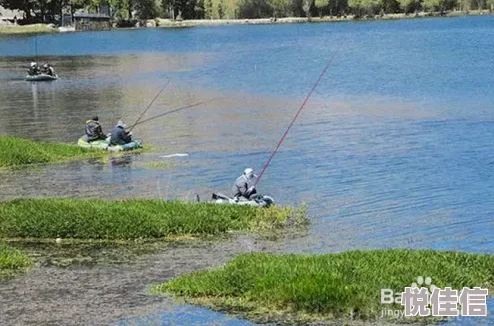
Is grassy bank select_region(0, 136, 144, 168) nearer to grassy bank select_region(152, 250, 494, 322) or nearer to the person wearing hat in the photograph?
the person wearing hat

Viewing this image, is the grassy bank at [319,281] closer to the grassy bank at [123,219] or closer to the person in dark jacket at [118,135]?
the grassy bank at [123,219]

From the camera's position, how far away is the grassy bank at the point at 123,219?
2658cm

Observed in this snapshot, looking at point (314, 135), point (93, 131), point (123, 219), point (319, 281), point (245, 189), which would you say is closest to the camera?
point (319, 281)

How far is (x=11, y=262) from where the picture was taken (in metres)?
23.2

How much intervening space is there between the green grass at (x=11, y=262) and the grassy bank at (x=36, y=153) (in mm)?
16850

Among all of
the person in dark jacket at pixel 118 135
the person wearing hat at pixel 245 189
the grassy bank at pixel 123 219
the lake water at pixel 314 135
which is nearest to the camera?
the grassy bank at pixel 123 219

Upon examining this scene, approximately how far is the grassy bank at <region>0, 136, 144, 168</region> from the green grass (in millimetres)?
16850

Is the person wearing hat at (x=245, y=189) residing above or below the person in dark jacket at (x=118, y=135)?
above

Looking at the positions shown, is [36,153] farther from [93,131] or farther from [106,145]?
[93,131]

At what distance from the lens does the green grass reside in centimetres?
2286

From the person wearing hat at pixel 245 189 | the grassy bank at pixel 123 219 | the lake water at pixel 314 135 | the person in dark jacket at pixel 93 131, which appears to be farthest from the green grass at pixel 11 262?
the person in dark jacket at pixel 93 131

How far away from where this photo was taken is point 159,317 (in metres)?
19.4

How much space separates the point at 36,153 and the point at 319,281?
25.0 m

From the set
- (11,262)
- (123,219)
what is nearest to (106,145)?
(123,219)
